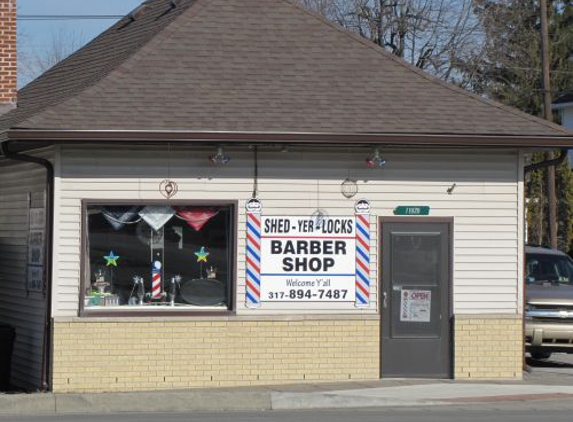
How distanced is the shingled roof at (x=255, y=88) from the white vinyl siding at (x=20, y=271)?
880 millimetres

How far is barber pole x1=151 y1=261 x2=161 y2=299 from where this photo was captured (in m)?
16.5

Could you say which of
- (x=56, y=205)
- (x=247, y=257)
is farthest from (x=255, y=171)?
(x=56, y=205)

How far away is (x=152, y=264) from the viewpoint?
54.1ft

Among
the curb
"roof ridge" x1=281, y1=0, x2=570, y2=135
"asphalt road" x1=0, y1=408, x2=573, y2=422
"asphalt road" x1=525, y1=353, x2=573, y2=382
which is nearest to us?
"asphalt road" x1=0, y1=408, x2=573, y2=422

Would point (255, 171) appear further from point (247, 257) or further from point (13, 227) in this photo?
point (13, 227)

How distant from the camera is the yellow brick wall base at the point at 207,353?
1573cm

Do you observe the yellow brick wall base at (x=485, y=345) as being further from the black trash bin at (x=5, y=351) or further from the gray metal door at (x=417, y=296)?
the black trash bin at (x=5, y=351)

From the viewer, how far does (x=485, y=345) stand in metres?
16.8

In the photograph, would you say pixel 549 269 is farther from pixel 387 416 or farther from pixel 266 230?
pixel 387 416

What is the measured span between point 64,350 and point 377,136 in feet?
16.3

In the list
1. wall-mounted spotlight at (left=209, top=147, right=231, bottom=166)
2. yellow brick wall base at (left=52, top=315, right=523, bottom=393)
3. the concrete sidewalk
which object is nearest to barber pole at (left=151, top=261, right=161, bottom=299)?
yellow brick wall base at (left=52, top=315, right=523, bottom=393)

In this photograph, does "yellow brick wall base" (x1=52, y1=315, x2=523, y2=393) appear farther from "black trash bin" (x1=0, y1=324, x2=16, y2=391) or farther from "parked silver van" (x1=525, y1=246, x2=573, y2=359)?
"parked silver van" (x1=525, y1=246, x2=573, y2=359)

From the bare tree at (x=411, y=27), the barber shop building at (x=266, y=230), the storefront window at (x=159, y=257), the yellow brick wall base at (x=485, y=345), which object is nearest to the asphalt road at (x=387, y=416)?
the barber shop building at (x=266, y=230)

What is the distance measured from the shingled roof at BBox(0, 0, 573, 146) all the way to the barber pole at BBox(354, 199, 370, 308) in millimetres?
1248
